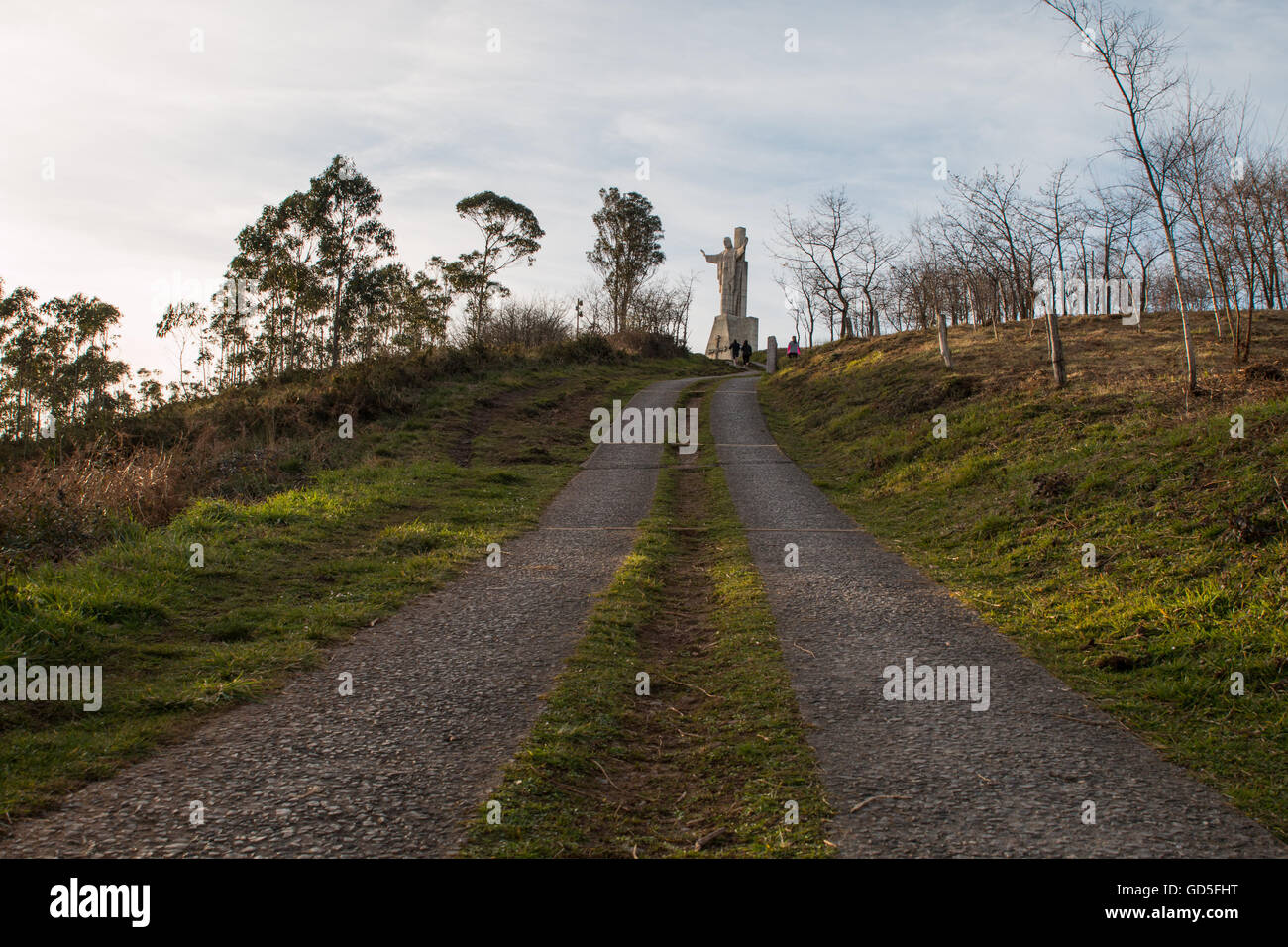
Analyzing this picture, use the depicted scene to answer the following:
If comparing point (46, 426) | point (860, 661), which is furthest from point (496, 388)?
point (860, 661)

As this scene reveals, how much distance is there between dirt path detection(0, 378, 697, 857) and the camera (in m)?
3.42

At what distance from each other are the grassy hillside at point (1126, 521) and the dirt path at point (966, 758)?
0.27 meters

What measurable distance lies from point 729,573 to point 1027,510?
4.08 meters

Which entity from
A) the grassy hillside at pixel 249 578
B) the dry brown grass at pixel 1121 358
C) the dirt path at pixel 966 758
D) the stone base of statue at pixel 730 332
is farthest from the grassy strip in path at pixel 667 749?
the stone base of statue at pixel 730 332

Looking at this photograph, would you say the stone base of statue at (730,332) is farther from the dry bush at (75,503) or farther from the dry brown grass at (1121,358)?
the dry bush at (75,503)

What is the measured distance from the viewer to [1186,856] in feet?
11.1

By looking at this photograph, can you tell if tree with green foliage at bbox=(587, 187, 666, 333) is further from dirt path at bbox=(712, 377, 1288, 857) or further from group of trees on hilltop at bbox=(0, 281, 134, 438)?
dirt path at bbox=(712, 377, 1288, 857)

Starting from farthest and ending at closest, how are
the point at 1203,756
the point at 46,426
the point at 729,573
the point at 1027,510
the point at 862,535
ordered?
the point at 46,426, the point at 862,535, the point at 1027,510, the point at 729,573, the point at 1203,756

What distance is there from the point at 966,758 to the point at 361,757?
3154 millimetres

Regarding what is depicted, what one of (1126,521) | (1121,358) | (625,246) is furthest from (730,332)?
(1126,521)

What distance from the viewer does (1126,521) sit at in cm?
877

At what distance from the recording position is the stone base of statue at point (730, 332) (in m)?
54.6

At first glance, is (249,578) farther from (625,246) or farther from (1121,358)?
(625,246)

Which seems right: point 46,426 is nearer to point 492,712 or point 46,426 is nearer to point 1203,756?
point 492,712
